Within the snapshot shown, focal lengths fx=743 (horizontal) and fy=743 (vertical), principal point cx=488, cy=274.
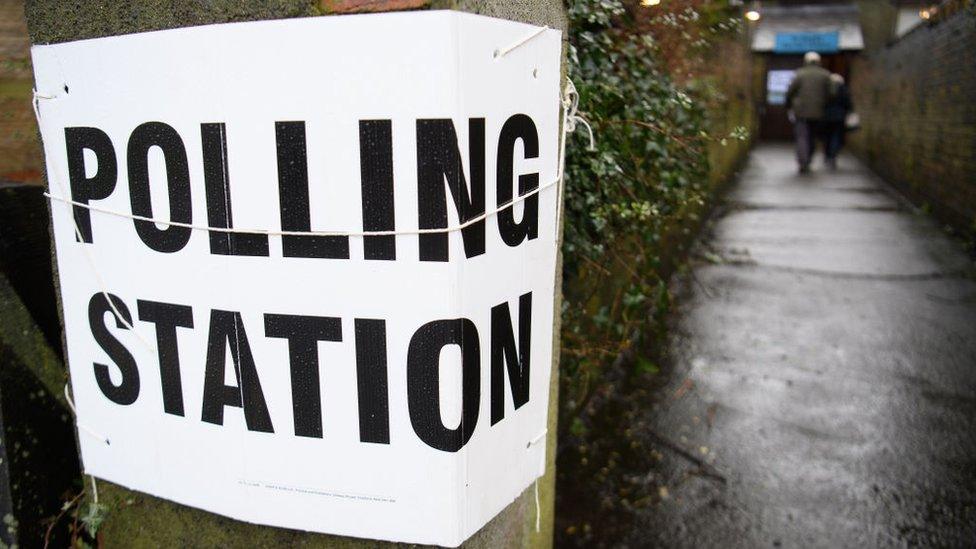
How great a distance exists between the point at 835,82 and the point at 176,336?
14.4 metres

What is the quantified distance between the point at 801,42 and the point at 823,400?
64.9 ft

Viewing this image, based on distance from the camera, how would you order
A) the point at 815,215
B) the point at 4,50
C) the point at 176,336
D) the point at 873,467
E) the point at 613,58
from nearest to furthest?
the point at 176,336 < the point at 4,50 < the point at 613,58 < the point at 873,467 < the point at 815,215

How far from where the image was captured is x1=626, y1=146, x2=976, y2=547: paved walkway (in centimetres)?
314

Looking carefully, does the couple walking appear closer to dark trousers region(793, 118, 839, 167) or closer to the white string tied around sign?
dark trousers region(793, 118, 839, 167)

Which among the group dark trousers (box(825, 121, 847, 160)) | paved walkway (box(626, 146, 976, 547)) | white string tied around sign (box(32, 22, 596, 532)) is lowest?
Answer: paved walkway (box(626, 146, 976, 547))

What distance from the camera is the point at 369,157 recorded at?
1.35 metres

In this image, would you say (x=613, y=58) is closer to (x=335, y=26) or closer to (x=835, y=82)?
(x=335, y=26)

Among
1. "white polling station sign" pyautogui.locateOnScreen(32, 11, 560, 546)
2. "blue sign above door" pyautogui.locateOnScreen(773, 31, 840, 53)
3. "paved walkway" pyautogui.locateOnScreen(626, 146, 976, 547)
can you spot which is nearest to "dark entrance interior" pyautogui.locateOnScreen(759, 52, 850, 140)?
"blue sign above door" pyautogui.locateOnScreen(773, 31, 840, 53)

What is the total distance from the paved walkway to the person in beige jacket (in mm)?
6071

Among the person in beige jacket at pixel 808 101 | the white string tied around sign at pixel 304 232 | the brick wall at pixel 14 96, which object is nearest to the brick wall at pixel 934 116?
the person in beige jacket at pixel 808 101

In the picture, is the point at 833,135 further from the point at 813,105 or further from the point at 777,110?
the point at 777,110

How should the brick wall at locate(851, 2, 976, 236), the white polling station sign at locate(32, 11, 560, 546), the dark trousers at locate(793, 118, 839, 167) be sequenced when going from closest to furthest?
1. the white polling station sign at locate(32, 11, 560, 546)
2. the brick wall at locate(851, 2, 976, 236)
3. the dark trousers at locate(793, 118, 839, 167)

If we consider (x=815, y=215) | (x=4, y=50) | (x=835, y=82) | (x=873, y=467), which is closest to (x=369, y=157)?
(x=4, y=50)

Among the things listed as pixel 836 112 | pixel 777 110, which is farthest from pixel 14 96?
pixel 777 110
